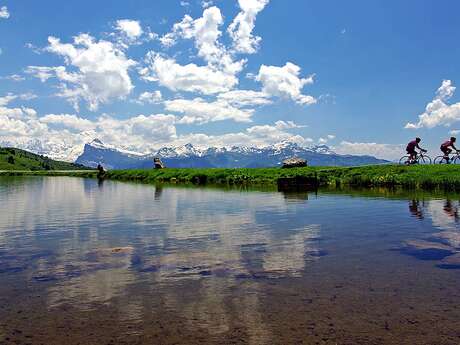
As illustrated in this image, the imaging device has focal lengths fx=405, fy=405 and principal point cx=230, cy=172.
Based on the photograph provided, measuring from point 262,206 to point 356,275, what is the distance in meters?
24.2

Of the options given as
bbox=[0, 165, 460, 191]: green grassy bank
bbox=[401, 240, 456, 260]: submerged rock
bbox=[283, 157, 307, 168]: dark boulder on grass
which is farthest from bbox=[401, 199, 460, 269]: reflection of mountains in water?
bbox=[283, 157, 307, 168]: dark boulder on grass

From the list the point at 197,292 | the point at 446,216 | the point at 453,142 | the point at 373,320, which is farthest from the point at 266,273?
the point at 453,142

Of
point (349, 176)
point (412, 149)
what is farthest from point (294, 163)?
point (412, 149)

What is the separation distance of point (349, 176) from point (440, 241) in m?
51.6

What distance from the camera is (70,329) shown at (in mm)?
10375

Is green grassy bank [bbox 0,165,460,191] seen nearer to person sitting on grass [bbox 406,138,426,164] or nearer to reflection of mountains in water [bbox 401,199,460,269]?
person sitting on grass [bbox 406,138,426,164]

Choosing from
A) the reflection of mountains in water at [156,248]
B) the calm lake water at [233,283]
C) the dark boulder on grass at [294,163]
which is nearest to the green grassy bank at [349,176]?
the dark boulder on grass at [294,163]

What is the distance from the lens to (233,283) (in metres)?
14.1

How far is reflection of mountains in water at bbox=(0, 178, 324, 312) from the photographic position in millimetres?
14781

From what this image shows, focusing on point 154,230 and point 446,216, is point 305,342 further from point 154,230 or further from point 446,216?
point 446,216

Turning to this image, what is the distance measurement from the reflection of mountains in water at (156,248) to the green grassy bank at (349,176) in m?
32.3

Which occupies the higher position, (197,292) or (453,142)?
(453,142)

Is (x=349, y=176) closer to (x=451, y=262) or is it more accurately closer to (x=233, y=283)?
(x=451, y=262)

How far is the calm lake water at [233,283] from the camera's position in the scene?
10.2m
